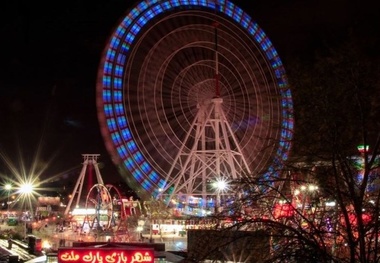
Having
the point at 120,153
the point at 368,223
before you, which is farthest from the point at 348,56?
the point at 120,153

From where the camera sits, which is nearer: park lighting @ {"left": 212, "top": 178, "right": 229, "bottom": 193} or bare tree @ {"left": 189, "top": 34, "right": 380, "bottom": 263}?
bare tree @ {"left": 189, "top": 34, "right": 380, "bottom": 263}

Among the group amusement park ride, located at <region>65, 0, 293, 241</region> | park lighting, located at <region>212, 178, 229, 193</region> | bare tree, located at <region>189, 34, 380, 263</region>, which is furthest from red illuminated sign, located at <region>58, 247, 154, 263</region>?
amusement park ride, located at <region>65, 0, 293, 241</region>

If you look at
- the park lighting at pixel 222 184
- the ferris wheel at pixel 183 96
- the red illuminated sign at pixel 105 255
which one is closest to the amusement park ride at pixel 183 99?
the ferris wheel at pixel 183 96

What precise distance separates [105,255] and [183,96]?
23457 millimetres

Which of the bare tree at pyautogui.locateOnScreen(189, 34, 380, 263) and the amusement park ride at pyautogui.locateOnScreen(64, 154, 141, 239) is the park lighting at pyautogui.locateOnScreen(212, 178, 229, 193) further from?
the amusement park ride at pyautogui.locateOnScreen(64, 154, 141, 239)

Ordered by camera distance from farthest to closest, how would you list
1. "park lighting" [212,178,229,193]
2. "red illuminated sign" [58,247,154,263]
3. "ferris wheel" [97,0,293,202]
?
"ferris wheel" [97,0,293,202], "red illuminated sign" [58,247,154,263], "park lighting" [212,178,229,193]

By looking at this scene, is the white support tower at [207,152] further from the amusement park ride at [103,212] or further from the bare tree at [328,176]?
the bare tree at [328,176]

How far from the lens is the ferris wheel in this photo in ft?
101

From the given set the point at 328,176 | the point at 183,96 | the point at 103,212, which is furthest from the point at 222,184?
the point at 103,212

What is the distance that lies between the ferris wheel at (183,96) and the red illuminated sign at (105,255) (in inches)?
750

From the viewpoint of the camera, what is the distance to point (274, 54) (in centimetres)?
3775

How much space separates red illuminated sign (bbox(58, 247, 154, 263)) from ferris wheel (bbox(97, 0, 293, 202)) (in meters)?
19.0

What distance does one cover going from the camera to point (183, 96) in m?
33.1

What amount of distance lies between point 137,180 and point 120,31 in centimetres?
880
